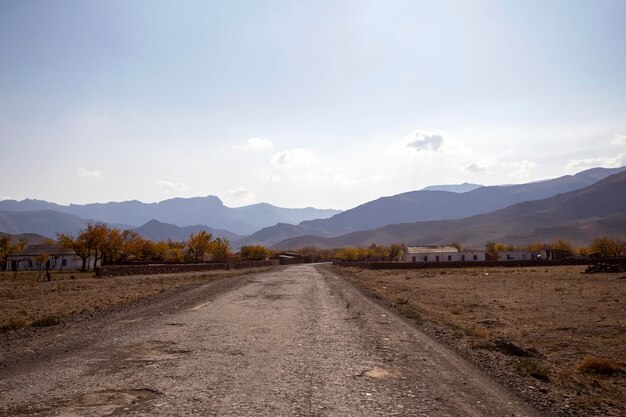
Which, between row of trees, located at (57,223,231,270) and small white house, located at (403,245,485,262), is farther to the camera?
small white house, located at (403,245,485,262)

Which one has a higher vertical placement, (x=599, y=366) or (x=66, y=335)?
(x=66, y=335)

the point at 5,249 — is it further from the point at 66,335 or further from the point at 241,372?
the point at 241,372

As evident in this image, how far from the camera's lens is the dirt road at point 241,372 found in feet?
21.7

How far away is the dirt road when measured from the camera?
260 inches

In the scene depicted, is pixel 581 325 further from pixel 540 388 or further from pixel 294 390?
pixel 294 390

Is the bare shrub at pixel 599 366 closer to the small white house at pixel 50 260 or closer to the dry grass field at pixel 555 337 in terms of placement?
the dry grass field at pixel 555 337

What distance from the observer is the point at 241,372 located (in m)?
8.41

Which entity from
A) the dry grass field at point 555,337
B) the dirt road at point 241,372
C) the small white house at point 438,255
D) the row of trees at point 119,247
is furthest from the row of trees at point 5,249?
the small white house at point 438,255

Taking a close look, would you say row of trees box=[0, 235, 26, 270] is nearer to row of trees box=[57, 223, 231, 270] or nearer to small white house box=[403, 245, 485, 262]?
row of trees box=[57, 223, 231, 270]

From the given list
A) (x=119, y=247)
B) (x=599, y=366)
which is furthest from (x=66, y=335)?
(x=119, y=247)

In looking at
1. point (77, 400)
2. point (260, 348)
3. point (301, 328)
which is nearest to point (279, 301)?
point (301, 328)

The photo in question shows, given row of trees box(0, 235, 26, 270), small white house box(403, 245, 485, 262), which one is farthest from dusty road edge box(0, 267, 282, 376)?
small white house box(403, 245, 485, 262)

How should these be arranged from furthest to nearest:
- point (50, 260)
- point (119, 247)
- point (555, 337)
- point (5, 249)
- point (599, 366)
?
point (50, 260) → point (5, 249) → point (119, 247) → point (555, 337) → point (599, 366)

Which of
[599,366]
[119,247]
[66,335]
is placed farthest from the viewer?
[119,247]
